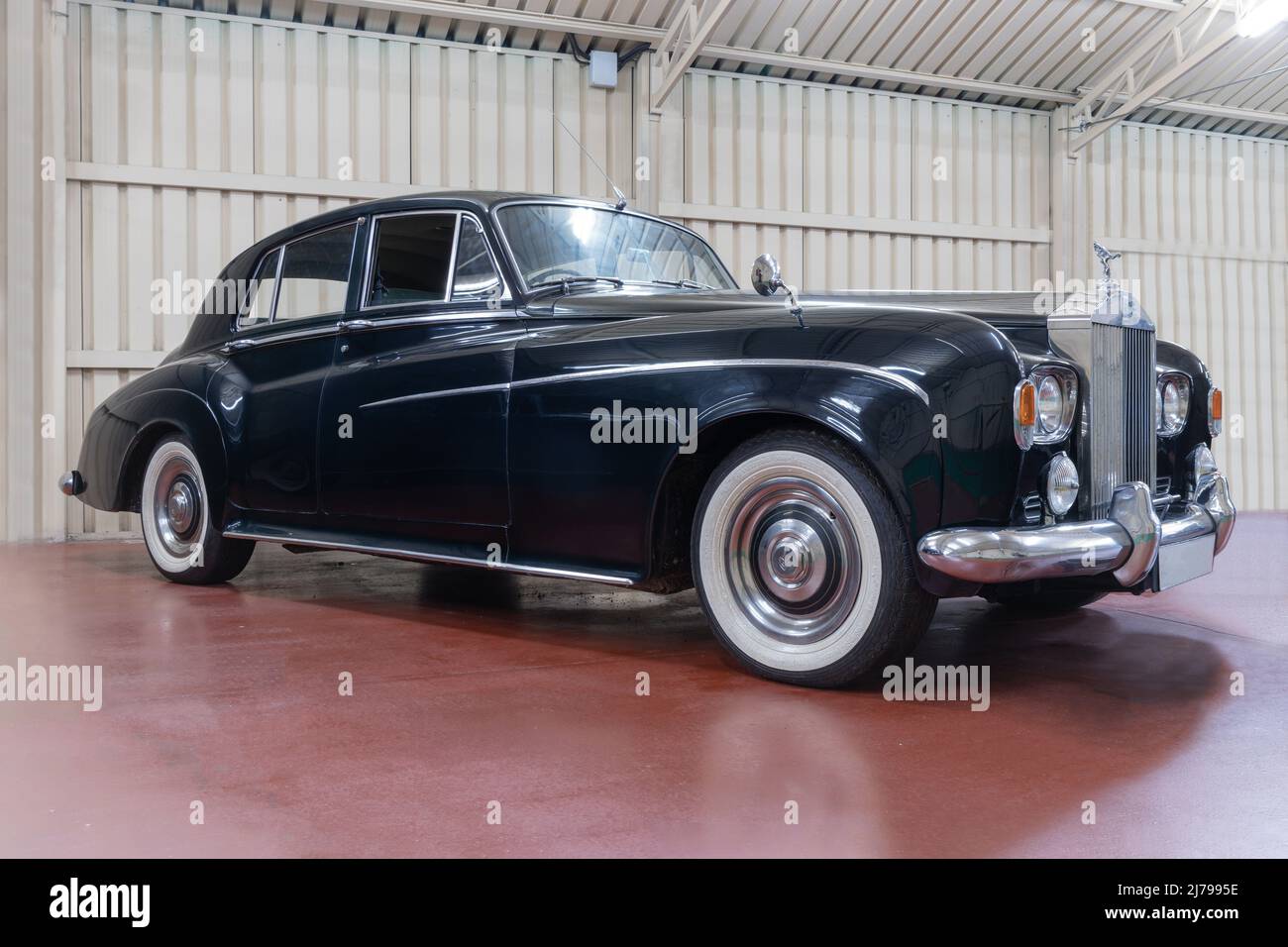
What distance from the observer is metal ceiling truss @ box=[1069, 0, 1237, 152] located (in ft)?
30.2

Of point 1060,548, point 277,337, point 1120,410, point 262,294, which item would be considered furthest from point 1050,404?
point 262,294

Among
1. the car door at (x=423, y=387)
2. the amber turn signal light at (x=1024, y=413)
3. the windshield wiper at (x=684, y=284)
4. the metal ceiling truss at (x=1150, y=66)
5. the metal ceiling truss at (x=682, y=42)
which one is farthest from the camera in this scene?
the metal ceiling truss at (x=1150, y=66)

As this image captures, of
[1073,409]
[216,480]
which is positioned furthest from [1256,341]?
[216,480]

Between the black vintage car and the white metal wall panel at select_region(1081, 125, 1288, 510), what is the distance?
840cm

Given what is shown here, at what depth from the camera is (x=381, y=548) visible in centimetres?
393

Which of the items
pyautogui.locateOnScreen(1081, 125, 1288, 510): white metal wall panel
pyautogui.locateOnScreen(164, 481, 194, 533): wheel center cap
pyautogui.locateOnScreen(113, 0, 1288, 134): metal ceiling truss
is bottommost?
pyautogui.locateOnScreen(164, 481, 194, 533): wheel center cap

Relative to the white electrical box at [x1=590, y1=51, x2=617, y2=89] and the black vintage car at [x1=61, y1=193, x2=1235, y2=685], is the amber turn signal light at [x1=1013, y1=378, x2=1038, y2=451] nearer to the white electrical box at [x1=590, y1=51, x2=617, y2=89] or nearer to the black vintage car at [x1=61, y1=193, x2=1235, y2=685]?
the black vintage car at [x1=61, y1=193, x2=1235, y2=685]

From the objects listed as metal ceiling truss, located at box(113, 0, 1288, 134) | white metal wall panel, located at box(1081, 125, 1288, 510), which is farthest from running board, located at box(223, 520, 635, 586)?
white metal wall panel, located at box(1081, 125, 1288, 510)

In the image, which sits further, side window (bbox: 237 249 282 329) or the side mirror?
side window (bbox: 237 249 282 329)

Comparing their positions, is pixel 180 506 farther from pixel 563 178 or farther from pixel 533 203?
pixel 563 178

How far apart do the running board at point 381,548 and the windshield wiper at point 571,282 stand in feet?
3.21

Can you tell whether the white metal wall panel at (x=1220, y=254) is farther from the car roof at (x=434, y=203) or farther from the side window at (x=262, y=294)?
the side window at (x=262, y=294)

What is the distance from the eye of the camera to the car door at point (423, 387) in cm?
358

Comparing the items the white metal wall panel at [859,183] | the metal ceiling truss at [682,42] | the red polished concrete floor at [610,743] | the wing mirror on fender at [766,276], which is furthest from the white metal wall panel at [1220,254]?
the wing mirror on fender at [766,276]
